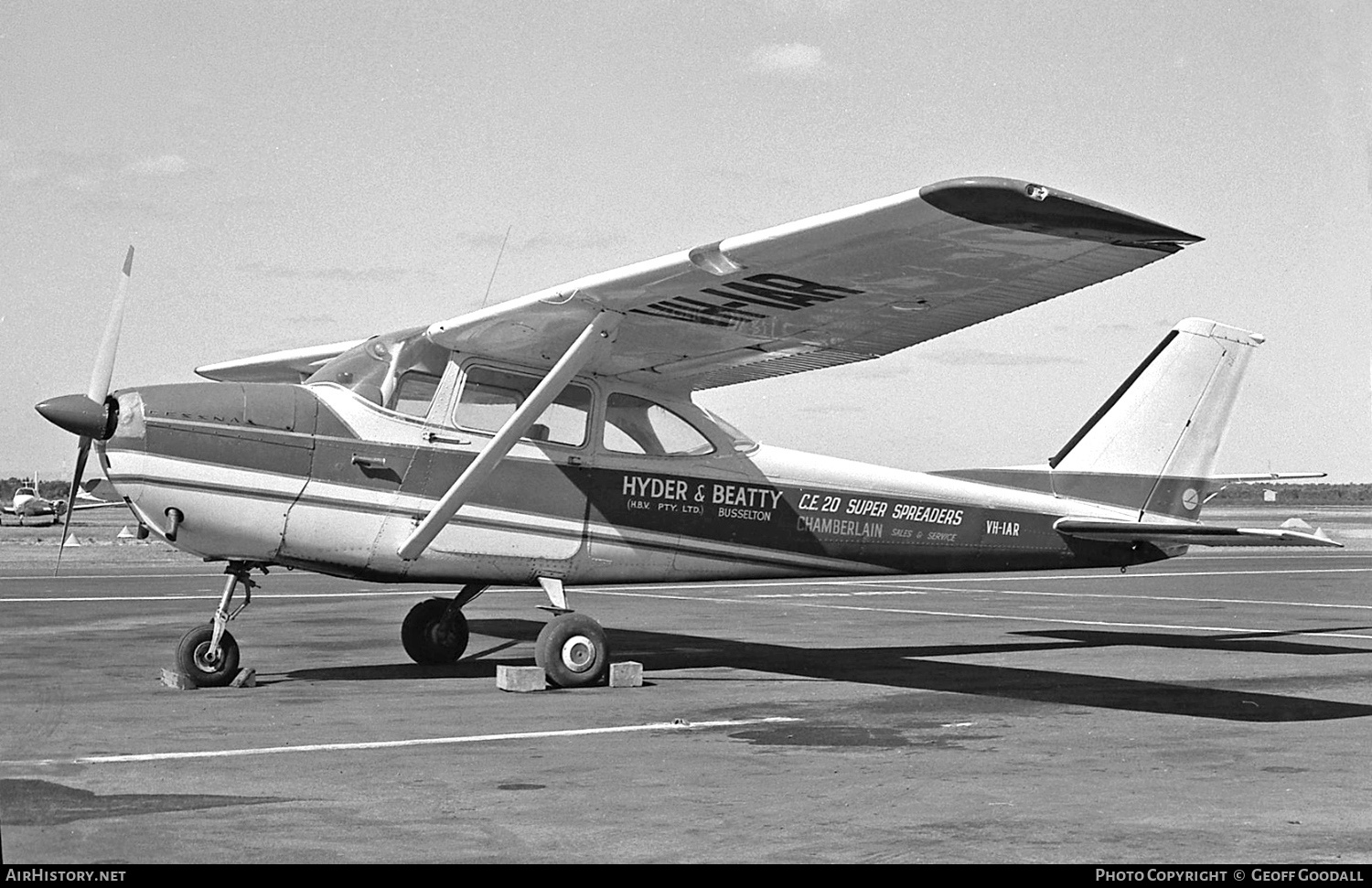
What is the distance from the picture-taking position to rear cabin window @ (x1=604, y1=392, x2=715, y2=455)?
37.4 ft

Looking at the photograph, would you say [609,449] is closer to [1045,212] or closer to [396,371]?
[396,371]

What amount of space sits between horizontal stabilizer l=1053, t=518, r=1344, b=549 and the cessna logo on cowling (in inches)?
152

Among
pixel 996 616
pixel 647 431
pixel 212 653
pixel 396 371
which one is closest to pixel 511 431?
pixel 396 371

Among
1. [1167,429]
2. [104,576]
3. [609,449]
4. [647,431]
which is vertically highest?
[1167,429]

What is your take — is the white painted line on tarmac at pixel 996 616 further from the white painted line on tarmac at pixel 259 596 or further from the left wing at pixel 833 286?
the left wing at pixel 833 286

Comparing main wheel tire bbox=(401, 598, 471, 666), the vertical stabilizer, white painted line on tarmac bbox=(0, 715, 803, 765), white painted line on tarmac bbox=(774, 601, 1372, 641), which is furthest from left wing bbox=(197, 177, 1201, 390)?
white painted line on tarmac bbox=(774, 601, 1372, 641)

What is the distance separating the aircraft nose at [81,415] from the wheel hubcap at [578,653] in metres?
3.48

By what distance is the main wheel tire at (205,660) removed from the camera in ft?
33.3

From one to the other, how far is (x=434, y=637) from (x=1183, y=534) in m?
6.54

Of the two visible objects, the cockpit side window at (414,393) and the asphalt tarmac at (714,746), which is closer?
the asphalt tarmac at (714,746)

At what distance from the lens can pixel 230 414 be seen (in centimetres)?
997

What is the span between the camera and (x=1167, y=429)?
13.9m

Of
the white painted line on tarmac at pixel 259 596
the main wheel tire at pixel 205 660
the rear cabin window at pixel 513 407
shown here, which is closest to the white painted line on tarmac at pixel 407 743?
the main wheel tire at pixel 205 660
